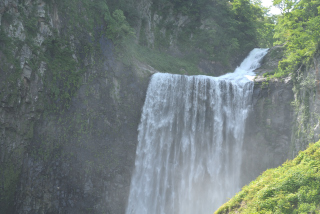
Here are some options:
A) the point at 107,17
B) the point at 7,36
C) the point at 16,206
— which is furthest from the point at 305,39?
the point at 16,206

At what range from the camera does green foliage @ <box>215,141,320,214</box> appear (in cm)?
816

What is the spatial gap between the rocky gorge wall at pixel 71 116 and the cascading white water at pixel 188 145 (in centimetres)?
87

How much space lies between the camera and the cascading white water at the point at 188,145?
20.4 m

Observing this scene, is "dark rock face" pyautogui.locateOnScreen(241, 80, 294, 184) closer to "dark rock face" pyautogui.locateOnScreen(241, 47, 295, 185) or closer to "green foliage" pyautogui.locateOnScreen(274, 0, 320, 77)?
"dark rock face" pyautogui.locateOnScreen(241, 47, 295, 185)

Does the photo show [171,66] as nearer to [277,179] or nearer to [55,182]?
[55,182]

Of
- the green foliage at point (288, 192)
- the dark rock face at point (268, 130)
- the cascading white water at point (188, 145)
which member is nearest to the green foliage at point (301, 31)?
the dark rock face at point (268, 130)

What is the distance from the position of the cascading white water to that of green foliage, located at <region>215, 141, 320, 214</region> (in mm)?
10601

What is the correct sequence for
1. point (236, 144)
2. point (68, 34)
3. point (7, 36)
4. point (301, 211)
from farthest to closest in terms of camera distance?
point (236, 144)
point (68, 34)
point (7, 36)
point (301, 211)

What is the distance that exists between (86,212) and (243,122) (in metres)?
13.6

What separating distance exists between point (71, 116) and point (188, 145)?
9.16 m

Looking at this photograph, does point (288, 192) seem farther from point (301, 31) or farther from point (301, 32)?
point (301, 31)

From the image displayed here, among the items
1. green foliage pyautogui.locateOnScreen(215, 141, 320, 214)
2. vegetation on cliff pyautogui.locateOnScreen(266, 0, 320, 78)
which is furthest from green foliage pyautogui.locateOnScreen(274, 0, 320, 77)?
green foliage pyautogui.locateOnScreen(215, 141, 320, 214)

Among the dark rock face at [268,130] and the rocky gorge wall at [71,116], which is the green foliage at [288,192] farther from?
the dark rock face at [268,130]

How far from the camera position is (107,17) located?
2280 cm
